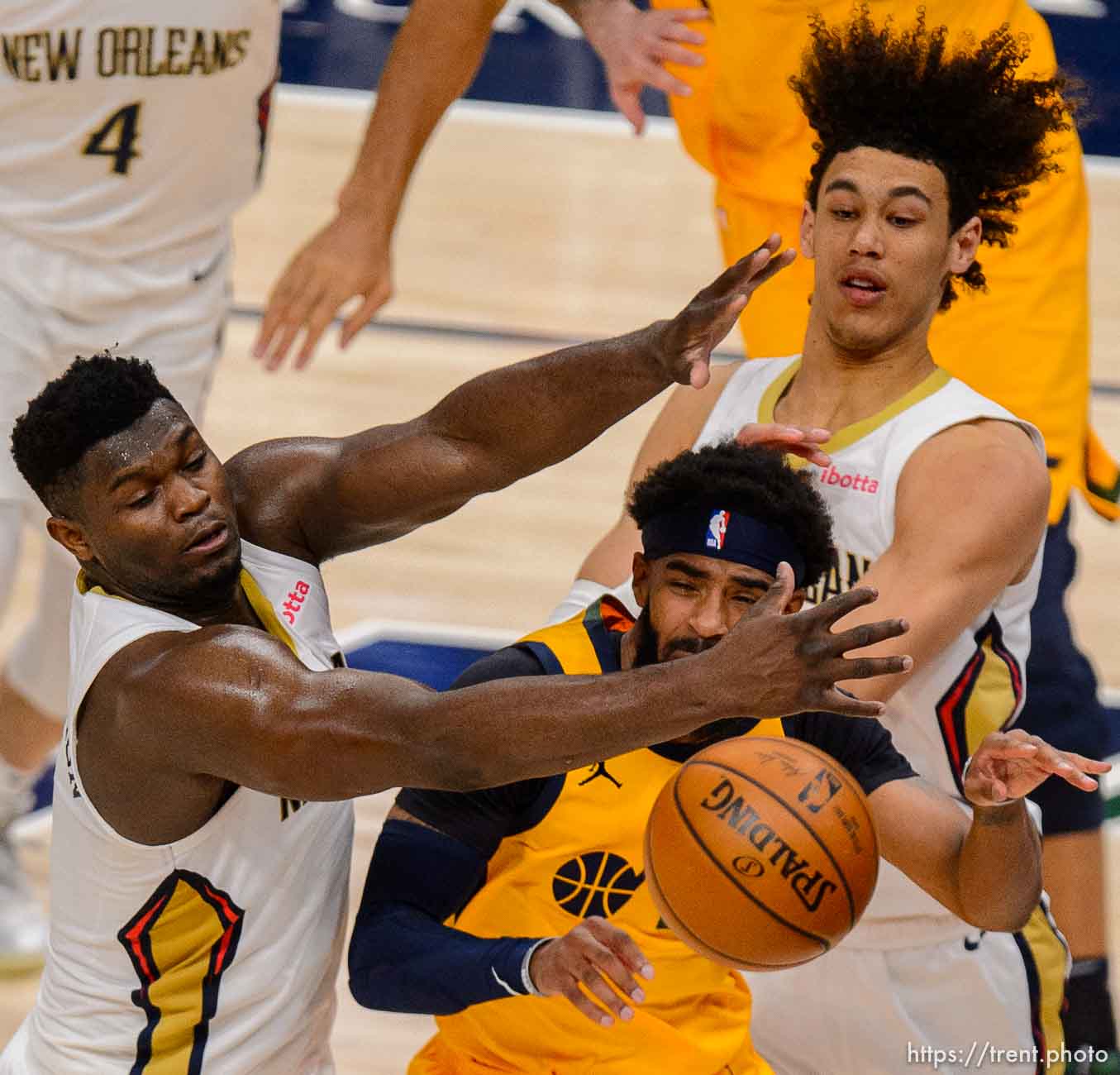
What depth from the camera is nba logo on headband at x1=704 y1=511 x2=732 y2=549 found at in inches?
139

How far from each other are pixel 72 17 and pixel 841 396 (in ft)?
7.24

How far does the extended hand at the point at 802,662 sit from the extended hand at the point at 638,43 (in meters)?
1.97

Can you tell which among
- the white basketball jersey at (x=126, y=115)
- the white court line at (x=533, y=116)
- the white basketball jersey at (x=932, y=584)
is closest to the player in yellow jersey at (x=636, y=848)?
the white basketball jersey at (x=932, y=584)

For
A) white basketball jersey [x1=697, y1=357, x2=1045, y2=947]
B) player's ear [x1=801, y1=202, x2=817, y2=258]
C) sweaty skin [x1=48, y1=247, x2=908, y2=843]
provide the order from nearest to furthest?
sweaty skin [x1=48, y1=247, x2=908, y2=843] → white basketball jersey [x1=697, y1=357, x2=1045, y2=947] → player's ear [x1=801, y1=202, x2=817, y2=258]

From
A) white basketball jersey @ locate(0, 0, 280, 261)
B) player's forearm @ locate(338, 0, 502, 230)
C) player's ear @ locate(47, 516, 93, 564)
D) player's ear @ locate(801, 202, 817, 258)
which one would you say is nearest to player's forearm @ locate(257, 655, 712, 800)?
player's ear @ locate(47, 516, 93, 564)

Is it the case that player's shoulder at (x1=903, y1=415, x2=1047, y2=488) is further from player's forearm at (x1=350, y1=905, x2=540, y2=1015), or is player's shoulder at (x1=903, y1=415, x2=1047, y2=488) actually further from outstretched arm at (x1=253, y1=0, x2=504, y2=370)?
outstretched arm at (x1=253, y1=0, x2=504, y2=370)

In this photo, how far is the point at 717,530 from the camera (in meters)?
3.53

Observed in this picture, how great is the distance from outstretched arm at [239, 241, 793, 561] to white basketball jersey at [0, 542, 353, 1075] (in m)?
0.13

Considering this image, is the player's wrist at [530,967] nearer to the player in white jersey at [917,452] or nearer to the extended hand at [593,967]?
the extended hand at [593,967]

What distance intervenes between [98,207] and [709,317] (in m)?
2.48

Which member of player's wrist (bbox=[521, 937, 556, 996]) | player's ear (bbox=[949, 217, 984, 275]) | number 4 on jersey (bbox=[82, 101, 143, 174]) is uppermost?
player's ear (bbox=[949, 217, 984, 275])

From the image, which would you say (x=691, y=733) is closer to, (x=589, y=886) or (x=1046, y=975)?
(x=589, y=886)

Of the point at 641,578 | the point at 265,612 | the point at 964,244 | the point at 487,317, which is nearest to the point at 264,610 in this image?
the point at 265,612

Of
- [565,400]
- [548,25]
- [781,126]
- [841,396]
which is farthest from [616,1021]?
[548,25]
